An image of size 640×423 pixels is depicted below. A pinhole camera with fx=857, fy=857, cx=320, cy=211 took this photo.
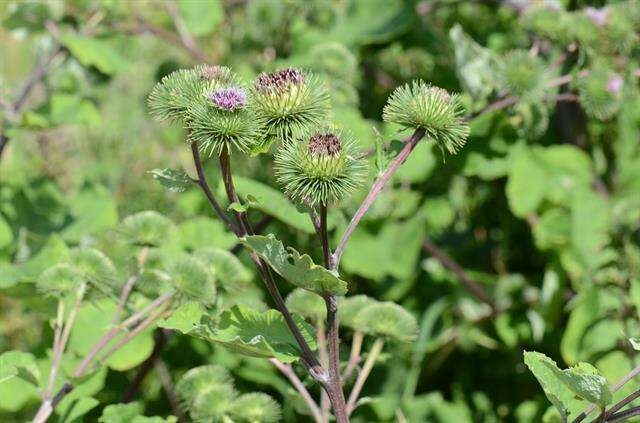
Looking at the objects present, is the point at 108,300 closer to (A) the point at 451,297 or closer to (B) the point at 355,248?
(B) the point at 355,248

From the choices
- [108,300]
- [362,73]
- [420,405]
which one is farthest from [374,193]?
[362,73]

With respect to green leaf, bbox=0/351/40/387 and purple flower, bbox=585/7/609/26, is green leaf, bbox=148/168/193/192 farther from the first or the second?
purple flower, bbox=585/7/609/26

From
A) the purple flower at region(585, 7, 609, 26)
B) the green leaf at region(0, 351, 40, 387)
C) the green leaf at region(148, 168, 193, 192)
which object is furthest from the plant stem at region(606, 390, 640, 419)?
the purple flower at region(585, 7, 609, 26)

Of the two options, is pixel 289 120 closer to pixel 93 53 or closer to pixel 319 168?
pixel 319 168

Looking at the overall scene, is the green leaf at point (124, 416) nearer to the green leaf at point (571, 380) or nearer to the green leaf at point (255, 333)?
the green leaf at point (255, 333)

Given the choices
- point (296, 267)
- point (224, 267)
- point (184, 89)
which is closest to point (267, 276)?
point (296, 267)

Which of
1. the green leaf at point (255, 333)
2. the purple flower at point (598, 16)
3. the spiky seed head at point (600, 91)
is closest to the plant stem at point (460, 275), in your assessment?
the spiky seed head at point (600, 91)
